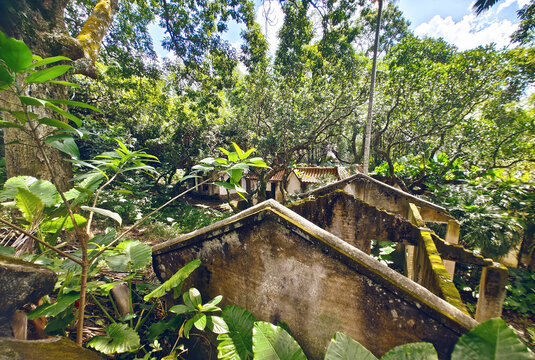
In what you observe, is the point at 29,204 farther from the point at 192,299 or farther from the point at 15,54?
the point at 192,299

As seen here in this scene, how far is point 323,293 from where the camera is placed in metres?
1.89

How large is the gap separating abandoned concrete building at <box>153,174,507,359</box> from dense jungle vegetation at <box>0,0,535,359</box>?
13.8 inches

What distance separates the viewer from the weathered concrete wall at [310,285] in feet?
5.41

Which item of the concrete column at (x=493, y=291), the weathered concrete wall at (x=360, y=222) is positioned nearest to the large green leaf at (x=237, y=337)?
the weathered concrete wall at (x=360, y=222)

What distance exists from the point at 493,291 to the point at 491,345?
7.08 ft

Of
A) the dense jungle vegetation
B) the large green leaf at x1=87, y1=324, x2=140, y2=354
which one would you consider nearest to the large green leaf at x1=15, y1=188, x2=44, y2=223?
the dense jungle vegetation

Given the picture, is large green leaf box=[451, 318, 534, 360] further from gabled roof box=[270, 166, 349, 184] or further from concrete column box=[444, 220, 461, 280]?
gabled roof box=[270, 166, 349, 184]

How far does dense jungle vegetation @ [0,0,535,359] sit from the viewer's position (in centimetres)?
198

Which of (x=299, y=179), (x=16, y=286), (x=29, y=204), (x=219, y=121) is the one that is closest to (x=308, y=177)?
(x=299, y=179)

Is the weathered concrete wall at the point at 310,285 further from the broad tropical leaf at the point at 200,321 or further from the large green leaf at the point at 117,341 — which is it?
the large green leaf at the point at 117,341

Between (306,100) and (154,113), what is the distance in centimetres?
811

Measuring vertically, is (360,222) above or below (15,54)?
below

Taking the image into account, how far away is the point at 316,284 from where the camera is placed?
1907 millimetres

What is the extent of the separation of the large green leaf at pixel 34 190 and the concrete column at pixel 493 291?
15.8 feet
